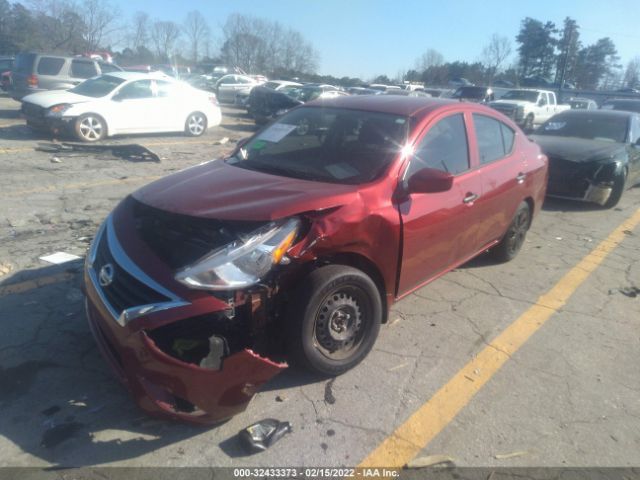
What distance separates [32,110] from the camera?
35.0 ft

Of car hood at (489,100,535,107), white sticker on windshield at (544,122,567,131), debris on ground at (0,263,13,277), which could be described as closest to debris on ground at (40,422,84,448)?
debris on ground at (0,263,13,277)

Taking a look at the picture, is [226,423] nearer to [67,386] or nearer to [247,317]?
[247,317]

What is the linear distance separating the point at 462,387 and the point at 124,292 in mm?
2162

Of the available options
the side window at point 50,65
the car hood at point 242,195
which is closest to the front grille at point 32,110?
the side window at point 50,65

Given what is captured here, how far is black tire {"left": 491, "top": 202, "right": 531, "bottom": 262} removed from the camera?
16.3 feet

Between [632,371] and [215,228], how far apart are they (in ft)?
10.0

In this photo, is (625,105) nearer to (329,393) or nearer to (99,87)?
(99,87)

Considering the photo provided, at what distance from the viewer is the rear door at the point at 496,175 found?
13.6ft

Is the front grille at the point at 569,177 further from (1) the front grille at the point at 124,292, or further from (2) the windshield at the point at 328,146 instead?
(1) the front grille at the point at 124,292

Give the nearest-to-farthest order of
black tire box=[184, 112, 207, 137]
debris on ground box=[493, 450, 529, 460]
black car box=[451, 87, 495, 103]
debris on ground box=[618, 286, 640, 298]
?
debris on ground box=[493, 450, 529, 460]
debris on ground box=[618, 286, 640, 298]
black tire box=[184, 112, 207, 137]
black car box=[451, 87, 495, 103]

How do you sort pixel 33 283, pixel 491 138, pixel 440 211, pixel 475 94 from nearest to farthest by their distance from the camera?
pixel 440 211
pixel 33 283
pixel 491 138
pixel 475 94

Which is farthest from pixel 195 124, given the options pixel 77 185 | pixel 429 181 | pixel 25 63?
pixel 429 181

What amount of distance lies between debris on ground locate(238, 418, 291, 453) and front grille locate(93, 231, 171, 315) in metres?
0.84

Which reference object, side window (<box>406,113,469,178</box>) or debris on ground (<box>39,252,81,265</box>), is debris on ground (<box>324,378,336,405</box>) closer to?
side window (<box>406,113,469,178</box>)
